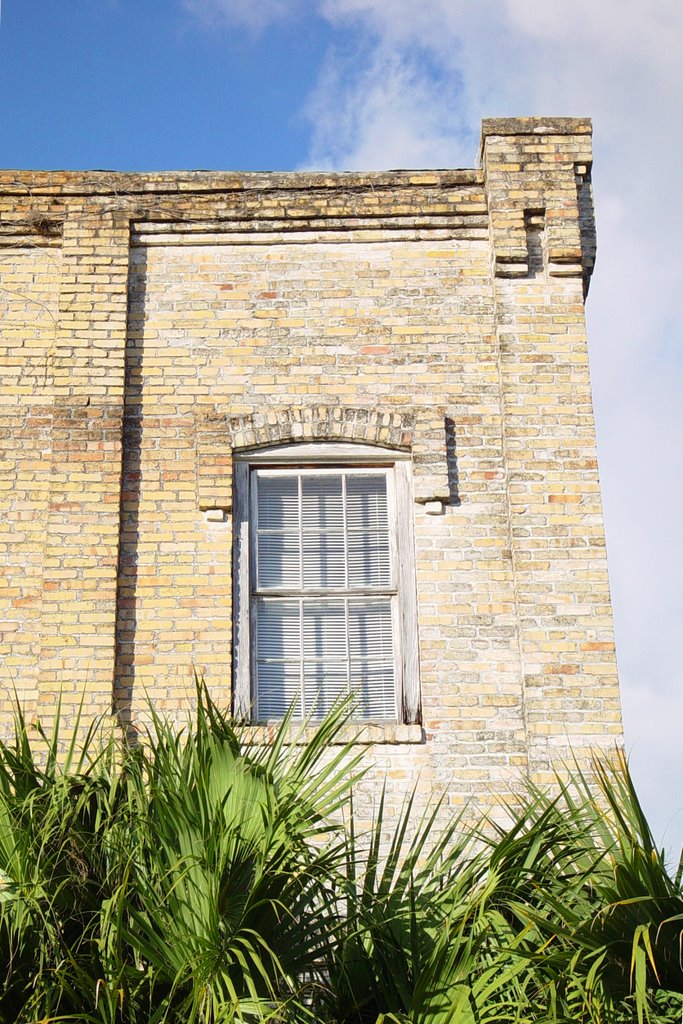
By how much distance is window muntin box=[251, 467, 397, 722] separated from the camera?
8641mm

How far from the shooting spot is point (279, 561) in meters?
8.96

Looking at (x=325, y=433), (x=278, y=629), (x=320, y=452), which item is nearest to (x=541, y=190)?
(x=325, y=433)

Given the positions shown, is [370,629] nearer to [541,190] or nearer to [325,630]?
[325,630]

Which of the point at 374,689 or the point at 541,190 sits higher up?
the point at 541,190

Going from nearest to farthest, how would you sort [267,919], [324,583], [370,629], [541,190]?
[267,919] < [370,629] < [324,583] < [541,190]

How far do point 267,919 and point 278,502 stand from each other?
4.19m

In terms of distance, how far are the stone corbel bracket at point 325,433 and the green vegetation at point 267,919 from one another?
3408 mm

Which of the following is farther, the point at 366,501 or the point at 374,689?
the point at 366,501

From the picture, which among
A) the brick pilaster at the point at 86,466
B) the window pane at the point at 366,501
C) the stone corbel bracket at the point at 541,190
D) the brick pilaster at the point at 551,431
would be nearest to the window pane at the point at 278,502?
the window pane at the point at 366,501

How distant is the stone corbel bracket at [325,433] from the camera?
29.4ft

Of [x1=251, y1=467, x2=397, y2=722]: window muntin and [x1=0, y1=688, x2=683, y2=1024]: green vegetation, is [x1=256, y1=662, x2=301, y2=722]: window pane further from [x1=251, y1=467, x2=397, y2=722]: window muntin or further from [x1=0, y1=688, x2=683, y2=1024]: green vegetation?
[x1=0, y1=688, x2=683, y2=1024]: green vegetation

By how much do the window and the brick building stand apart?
2cm

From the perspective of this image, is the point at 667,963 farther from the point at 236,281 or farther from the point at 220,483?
the point at 236,281

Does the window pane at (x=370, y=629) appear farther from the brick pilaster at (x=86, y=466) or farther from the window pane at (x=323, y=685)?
the brick pilaster at (x=86, y=466)
